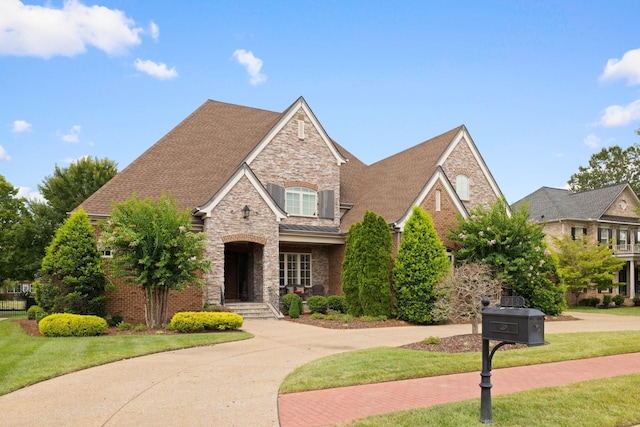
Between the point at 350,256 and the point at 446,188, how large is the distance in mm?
5363

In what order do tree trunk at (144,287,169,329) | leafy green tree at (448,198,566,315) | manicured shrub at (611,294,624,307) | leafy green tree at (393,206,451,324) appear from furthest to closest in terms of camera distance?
manicured shrub at (611,294,624,307)
leafy green tree at (448,198,566,315)
leafy green tree at (393,206,451,324)
tree trunk at (144,287,169,329)

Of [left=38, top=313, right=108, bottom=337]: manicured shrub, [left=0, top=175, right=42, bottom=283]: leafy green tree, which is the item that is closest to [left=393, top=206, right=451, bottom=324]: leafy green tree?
[left=38, top=313, right=108, bottom=337]: manicured shrub

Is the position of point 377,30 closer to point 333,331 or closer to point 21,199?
point 333,331

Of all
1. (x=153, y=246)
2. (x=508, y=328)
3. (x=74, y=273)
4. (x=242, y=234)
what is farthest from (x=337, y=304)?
(x=508, y=328)

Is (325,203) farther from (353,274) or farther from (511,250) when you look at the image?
(511,250)

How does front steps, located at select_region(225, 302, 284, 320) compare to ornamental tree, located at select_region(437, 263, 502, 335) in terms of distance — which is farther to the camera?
front steps, located at select_region(225, 302, 284, 320)

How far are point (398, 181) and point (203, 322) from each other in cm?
1271

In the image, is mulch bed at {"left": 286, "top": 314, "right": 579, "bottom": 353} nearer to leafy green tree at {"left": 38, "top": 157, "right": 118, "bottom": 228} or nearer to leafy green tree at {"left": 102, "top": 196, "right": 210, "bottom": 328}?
leafy green tree at {"left": 102, "top": 196, "right": 210, "bottom": 328}

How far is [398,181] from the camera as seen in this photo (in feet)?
79.3

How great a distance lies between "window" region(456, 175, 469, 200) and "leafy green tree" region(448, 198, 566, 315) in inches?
166

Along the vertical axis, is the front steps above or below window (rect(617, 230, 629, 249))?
below

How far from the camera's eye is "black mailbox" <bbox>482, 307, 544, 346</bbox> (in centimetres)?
544

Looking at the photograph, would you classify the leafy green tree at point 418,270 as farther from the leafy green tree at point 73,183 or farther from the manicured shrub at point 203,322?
the leafy green tree at point 73,183

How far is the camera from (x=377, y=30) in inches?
600
